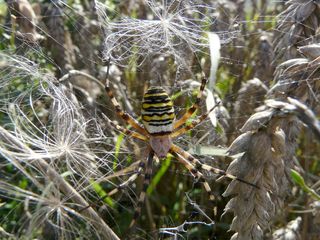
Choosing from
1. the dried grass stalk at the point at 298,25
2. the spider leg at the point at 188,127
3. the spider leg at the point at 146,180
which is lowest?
the spider leg at the point at 146,180

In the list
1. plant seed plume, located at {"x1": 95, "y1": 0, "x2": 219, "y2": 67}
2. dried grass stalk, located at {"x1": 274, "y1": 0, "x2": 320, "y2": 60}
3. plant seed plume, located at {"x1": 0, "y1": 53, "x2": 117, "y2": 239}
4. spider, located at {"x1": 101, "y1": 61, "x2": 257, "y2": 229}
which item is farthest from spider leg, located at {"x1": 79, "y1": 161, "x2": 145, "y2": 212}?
dried grass stalk, located at {"x1": 274, "y1": 0, "x2": 320, "y2": 60}

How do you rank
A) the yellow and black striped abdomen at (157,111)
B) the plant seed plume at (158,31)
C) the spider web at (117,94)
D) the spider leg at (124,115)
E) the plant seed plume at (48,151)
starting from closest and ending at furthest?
the plant seed plume at (48,151)
the spider web at (117,94)
the yellow and black striped abdomen at (157,111)
the plant seed plume at (158,31)
the spider leg at (124,115)

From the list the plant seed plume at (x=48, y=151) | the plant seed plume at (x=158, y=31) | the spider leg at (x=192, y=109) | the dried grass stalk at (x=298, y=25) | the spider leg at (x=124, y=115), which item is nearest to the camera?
the plant seed plume at (x=48, y=151)

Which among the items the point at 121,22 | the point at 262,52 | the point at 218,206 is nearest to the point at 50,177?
the point at 121,22

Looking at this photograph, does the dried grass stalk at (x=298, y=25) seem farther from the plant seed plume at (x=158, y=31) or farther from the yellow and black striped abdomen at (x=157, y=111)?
the yellow and black striped abdomen at (x=157, y=111)

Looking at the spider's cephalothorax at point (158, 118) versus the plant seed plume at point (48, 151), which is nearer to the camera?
the plant seed plume at point (48, 151)

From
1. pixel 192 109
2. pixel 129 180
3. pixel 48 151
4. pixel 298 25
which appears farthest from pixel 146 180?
pixel 298 25

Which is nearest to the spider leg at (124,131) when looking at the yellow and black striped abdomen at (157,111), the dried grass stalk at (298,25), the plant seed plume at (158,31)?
the yellow and black striped abdomen at (157,111)

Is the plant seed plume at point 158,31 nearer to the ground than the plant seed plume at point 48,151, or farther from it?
farther from it
